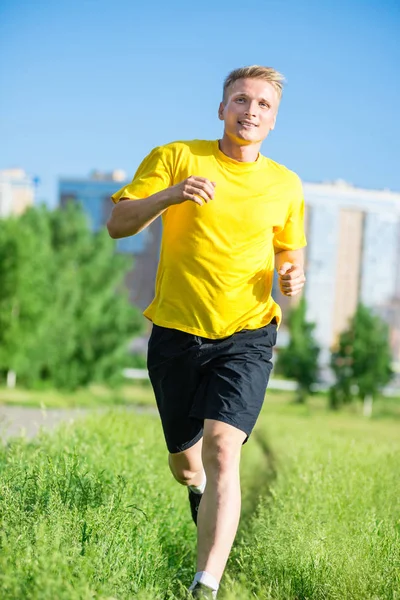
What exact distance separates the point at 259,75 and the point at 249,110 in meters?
0.17

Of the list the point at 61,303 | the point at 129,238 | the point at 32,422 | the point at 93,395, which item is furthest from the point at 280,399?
the point at 32,422

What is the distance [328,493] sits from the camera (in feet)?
15.8

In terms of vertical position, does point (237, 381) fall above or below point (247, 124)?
below

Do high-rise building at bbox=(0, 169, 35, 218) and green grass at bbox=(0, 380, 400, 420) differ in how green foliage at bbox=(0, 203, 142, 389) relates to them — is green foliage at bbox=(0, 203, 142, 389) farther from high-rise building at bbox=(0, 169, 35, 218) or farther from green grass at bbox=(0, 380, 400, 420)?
high-rise building at bbox=(0, 169, 35, 218)

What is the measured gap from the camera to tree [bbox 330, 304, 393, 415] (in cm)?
4347

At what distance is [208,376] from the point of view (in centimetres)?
386

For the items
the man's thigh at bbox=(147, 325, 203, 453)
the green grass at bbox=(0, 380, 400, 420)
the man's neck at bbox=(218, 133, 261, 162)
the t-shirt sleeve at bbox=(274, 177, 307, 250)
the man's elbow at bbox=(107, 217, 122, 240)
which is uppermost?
the man's neck at bbox=(218, 133, 261, 162)

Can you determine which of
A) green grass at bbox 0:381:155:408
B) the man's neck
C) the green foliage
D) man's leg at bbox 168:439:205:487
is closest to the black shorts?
man's leg at bbox 168:439:205:487

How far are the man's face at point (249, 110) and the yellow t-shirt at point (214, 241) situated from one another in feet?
0.36

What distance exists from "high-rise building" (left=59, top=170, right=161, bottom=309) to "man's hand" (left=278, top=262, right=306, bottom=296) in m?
75.3

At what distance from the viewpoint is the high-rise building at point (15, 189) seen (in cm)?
7719

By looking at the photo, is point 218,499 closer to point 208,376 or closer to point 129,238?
point 208,376

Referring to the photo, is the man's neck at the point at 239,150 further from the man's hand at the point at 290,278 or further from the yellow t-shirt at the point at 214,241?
the man's hand at the point at 290,278

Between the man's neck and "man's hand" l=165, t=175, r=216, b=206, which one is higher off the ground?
the man's neck
